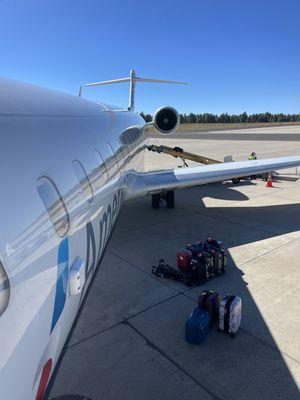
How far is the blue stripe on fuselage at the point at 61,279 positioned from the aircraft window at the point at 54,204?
0.36ft

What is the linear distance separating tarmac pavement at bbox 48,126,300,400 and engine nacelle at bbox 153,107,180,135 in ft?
18.9

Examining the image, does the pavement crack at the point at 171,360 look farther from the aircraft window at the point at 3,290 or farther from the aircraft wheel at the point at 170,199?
the aircraft wheel at the point at 170,199

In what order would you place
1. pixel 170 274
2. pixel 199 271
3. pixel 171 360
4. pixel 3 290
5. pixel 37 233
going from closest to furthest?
pixel 3 290
pixel 37 233
pixel 171 360
pixel 199 271
pixel 170 274

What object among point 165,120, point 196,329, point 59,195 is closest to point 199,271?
point 196,329

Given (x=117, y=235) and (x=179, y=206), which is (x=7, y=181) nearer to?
(x=117, y=235)

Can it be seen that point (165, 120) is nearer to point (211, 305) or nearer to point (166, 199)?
point (166, 199)

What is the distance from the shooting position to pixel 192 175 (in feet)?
37.0

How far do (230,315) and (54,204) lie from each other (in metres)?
3.26

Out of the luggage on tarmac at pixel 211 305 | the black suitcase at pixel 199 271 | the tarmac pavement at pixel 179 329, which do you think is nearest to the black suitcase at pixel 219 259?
the tarmac pavement at pixel 179 329

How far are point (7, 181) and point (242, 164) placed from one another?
37.5 feet

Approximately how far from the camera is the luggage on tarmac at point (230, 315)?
4949 mm

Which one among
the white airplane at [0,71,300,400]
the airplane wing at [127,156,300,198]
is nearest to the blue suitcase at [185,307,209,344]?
the white airplane at [0,71,300,400]

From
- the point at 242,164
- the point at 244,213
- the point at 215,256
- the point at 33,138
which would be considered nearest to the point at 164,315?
the point at 215,256

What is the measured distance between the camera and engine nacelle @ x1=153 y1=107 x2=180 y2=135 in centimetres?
1427
